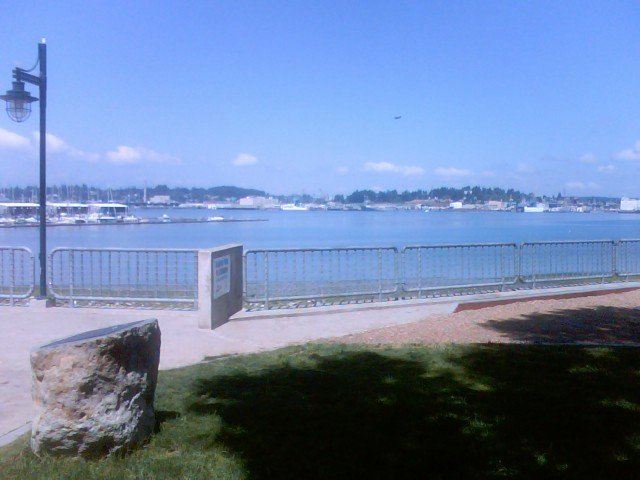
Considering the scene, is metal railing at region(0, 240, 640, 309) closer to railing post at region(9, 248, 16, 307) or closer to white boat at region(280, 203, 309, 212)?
railing post at region(9, 248, 16, 307)

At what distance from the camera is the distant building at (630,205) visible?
3209 centimetres

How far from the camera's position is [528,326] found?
11383 millimetres

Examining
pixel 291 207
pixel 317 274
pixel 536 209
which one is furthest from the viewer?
pixel 291 207

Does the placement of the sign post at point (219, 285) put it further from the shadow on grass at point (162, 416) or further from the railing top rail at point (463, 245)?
the shadow on grass at point (162, 416)

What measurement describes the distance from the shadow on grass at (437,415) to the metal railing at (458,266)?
6.21 meters

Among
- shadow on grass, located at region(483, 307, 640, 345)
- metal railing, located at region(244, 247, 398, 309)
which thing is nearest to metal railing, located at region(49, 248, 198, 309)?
metal railing, located at region(244, 247, 398, 309)

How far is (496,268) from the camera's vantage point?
1628cm

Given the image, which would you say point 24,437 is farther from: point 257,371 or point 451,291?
point 451,291

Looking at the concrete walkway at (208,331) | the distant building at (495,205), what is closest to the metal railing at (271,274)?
the concrete walkway at (208,331)

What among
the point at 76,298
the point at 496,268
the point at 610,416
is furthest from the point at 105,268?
the point at 610,416

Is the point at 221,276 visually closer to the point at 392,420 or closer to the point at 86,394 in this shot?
the point at 392,420

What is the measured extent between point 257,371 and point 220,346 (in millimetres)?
2054

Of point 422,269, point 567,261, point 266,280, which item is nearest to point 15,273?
point 266,280

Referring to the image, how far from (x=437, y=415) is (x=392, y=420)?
414 mm
